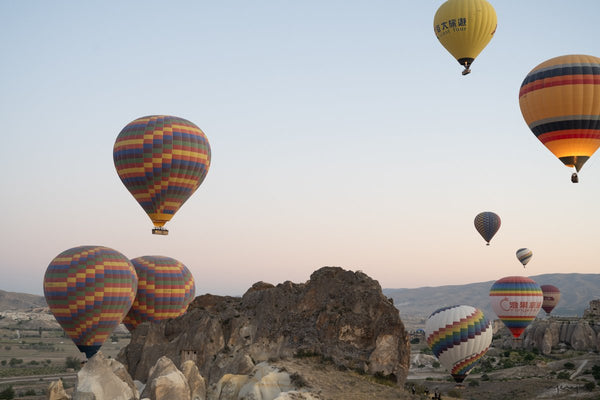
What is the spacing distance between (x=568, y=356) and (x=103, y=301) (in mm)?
58255

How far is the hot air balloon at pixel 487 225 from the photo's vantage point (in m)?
87.6

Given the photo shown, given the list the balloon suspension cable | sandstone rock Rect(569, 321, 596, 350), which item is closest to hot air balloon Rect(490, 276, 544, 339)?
sandstone rock Rect(569, 321, 596, 350)

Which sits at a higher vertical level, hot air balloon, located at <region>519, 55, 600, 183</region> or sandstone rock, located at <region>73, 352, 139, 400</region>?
hot air balloon, located at <region>519, 55, 600, 183</region>

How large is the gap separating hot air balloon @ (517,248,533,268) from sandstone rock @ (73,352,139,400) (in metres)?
100

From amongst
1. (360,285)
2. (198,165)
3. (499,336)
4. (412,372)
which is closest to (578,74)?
(360,285)

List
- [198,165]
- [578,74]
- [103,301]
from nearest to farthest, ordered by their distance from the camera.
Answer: [578,74], [103,301], [198,165]

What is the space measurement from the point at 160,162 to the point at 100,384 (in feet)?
78.2

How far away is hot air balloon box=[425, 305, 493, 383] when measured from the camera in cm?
5150

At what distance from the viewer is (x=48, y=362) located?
9194cm

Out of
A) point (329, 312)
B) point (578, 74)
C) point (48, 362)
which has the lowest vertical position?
point (48, 362)

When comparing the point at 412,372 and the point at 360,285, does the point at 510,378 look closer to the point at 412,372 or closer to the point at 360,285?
the point at 412,372

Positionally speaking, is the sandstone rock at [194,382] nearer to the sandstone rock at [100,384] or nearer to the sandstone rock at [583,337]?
the sandstone rock at [100,384]

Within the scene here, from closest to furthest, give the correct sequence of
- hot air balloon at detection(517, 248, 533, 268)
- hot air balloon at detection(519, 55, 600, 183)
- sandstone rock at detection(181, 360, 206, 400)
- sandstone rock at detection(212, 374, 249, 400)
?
sandstone rock at detection(212, 374, 249, 400), sandstone rock at detection(181, 360, 206, 400), hot air balloon at detection(519, 55, 600, 183), hot air balloon at detection(517, 248, 533, 268)

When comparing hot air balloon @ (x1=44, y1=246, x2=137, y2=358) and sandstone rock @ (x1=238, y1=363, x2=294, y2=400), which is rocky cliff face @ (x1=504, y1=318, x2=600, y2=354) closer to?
hot air balloon @ (x1=44, y1=246, x2=137, y2=358)
